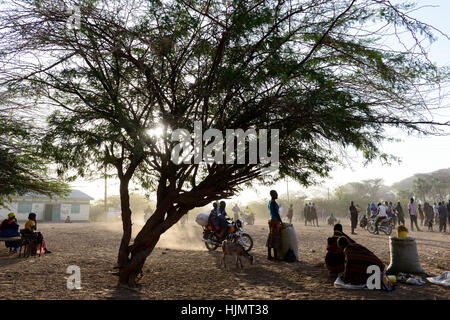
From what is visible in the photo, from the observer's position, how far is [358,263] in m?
5.37

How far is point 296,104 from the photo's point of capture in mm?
5141

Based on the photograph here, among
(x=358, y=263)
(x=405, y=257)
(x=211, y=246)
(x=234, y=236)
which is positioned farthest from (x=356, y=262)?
(x=211, y=246)

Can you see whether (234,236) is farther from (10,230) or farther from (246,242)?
(10,230)

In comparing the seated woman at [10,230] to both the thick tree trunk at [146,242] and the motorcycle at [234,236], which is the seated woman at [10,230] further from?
the motorcycle at [234,236]

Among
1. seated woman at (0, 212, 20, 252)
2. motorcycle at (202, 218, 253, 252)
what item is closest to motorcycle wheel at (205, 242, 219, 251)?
motorcycle at (202, 218, 253, 252)

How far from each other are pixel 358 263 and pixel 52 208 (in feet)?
150

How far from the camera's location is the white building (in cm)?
3812

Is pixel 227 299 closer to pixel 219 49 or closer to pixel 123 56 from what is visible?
pixel 219 49

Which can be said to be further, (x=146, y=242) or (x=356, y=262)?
(x=146, y=242)

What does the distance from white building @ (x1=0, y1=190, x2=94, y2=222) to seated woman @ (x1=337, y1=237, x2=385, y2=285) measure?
127 feet

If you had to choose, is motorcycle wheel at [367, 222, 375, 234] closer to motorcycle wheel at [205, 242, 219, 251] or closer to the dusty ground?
the dusty ground
